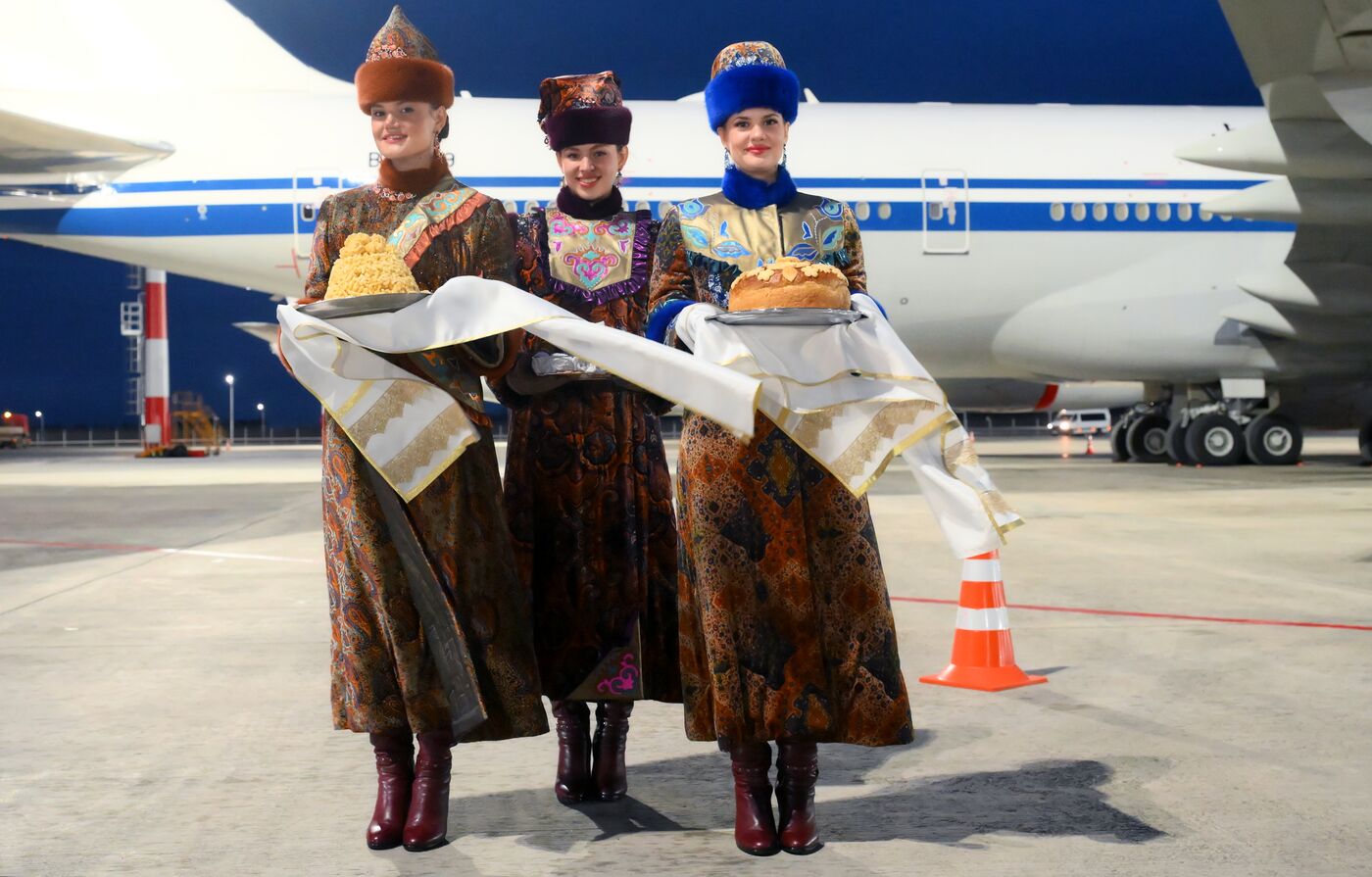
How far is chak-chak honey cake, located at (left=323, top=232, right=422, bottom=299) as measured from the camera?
2793 mm

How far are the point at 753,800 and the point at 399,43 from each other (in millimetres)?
1916

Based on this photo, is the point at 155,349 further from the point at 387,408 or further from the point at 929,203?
the point at 387,408

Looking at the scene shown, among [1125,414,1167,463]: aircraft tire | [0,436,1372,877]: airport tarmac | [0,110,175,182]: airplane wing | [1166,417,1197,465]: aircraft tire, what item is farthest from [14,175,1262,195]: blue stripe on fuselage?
[0,436,1372,877]: airport tarmac

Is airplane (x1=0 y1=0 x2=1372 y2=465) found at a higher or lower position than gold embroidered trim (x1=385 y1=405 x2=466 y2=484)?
higher

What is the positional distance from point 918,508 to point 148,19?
42.4 feet

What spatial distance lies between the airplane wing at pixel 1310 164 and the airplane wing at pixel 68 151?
10555mm

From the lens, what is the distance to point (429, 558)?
9.25 feet

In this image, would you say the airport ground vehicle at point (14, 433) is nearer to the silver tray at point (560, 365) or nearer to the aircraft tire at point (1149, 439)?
the aircraft tire at point (1149, 439)

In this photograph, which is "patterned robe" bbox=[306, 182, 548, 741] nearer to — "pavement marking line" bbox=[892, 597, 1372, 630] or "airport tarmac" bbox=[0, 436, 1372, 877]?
"airport tarmac" bbox=[0, 436, 1372, 877]

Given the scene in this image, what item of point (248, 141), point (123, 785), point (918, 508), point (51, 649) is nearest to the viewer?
point (123, 785)

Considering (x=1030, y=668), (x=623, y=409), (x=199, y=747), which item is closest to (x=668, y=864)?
(x=623, y=409)

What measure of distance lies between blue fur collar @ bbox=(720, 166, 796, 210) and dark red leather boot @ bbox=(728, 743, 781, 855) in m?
1.25

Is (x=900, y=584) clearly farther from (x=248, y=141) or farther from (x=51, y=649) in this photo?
(x=248, y=141)

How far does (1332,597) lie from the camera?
239 inches
